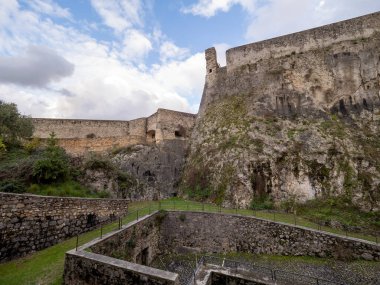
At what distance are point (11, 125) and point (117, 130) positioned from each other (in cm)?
946

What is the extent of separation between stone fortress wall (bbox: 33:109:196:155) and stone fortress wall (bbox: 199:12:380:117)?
208 inches

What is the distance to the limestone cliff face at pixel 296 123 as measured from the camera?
53.1ft

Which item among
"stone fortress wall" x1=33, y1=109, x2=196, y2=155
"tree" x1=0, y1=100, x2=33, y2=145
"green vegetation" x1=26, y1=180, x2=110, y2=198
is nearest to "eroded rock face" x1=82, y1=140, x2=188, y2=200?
"green vegetation" x1=26, y1=180, x2=110, y2=198

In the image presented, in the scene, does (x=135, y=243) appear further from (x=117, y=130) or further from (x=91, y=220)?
(x=117, y=130)

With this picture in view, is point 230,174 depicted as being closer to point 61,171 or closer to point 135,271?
point 61,171

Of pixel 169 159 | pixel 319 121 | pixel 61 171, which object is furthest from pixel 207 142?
pixel 61 171

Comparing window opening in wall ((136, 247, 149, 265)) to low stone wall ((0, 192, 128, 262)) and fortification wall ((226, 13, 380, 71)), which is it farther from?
fortification wall ((226, 13, 380, 71))

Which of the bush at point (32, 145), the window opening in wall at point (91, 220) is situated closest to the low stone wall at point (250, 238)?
the window opening in wall at point (91, 220)

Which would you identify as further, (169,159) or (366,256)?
(169,159)

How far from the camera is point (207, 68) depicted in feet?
89.0

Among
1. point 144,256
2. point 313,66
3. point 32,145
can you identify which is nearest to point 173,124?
point 32,145

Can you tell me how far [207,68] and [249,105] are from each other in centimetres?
768

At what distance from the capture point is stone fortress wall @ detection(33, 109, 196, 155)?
77.8 feet

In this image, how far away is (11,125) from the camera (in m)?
19.1
